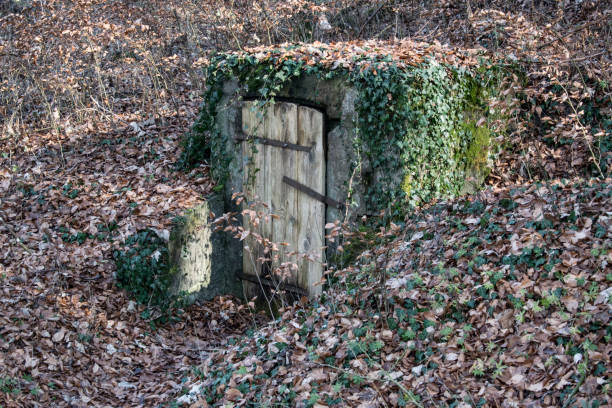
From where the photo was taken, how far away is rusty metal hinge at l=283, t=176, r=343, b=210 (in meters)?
6.61

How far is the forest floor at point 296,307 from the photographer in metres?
4.28

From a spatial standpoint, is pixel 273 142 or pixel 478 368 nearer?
pixel 478 368

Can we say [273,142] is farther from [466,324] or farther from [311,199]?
[466,324]

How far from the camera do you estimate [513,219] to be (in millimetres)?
5332

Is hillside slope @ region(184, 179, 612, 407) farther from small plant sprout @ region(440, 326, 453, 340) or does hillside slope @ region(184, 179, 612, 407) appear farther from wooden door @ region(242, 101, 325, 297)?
wooden door @ region(242, 101, 325, 297)

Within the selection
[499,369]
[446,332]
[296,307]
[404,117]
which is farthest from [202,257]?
[499,369]

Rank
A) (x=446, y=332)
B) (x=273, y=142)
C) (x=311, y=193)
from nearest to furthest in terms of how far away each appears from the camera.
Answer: (x=446, y=332)
(x=311, y=193)
(x=273, y=142)

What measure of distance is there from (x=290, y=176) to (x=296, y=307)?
5.13 ft

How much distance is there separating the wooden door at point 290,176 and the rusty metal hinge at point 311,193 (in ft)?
0.04

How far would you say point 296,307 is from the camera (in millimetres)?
6891

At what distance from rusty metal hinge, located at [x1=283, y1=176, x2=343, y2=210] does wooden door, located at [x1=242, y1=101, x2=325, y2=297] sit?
0.04 feet

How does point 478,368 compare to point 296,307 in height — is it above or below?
above

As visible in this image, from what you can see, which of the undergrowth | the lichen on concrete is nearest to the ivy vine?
the lichen on concrete

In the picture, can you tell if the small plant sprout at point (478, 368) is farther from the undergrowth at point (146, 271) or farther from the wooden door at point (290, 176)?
the undergrowth at point (146, 271)
